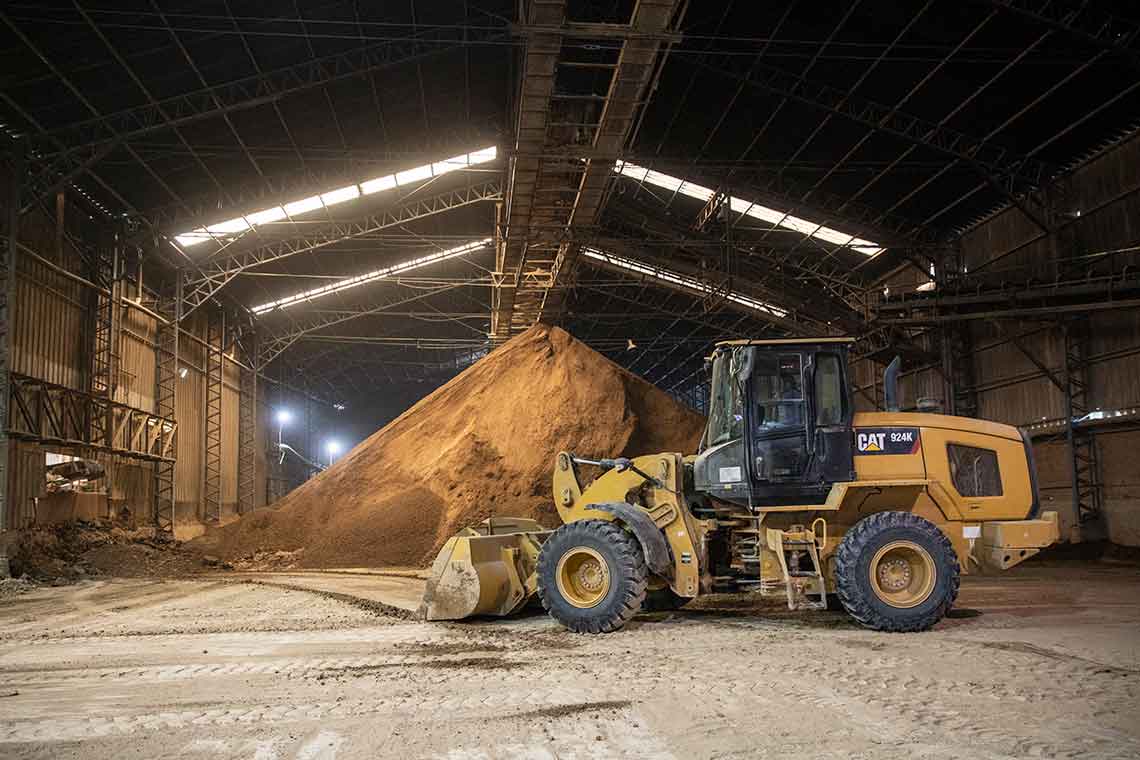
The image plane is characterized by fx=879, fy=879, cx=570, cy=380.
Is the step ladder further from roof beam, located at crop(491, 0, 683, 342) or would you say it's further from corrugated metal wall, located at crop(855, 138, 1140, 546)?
corrugated metal wall, located at crop(855, 138, 1140, 546)

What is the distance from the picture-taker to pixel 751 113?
21.4 m

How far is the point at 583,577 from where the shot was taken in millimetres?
9266

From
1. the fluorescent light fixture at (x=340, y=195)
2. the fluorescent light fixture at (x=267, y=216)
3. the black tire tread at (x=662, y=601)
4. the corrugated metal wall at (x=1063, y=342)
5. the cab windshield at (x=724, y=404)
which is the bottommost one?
the black tire tread at (x=662, y=601)

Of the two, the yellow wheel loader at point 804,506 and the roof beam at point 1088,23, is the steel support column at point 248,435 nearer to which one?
the yellow wheel loader at point 804,506

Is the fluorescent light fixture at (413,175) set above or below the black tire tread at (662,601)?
above

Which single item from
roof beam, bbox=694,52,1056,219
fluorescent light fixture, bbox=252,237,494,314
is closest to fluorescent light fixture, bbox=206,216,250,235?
fluorescent light fixture, bbox=252,237,494,314

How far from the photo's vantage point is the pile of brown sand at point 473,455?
682 inches

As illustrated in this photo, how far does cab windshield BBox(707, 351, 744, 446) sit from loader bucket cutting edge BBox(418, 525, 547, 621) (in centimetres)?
259

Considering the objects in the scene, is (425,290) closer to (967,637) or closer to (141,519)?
(141,519)

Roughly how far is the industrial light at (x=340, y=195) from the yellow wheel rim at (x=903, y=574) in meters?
17.8

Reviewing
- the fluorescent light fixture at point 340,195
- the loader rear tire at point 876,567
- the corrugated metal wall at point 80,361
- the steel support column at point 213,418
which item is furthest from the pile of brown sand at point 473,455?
the steel support column at point 213,418

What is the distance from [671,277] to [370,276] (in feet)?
35.8

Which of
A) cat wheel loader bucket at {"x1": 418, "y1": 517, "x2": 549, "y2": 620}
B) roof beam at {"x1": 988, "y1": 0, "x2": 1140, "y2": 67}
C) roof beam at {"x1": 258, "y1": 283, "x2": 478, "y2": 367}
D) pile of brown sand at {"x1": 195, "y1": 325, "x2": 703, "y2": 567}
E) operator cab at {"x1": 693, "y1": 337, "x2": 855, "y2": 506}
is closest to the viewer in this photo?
operator cab at {"x1": 693, "y1": 337, "x2": 855, "y2": 506}

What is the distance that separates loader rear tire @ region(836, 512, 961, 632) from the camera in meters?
8.55
